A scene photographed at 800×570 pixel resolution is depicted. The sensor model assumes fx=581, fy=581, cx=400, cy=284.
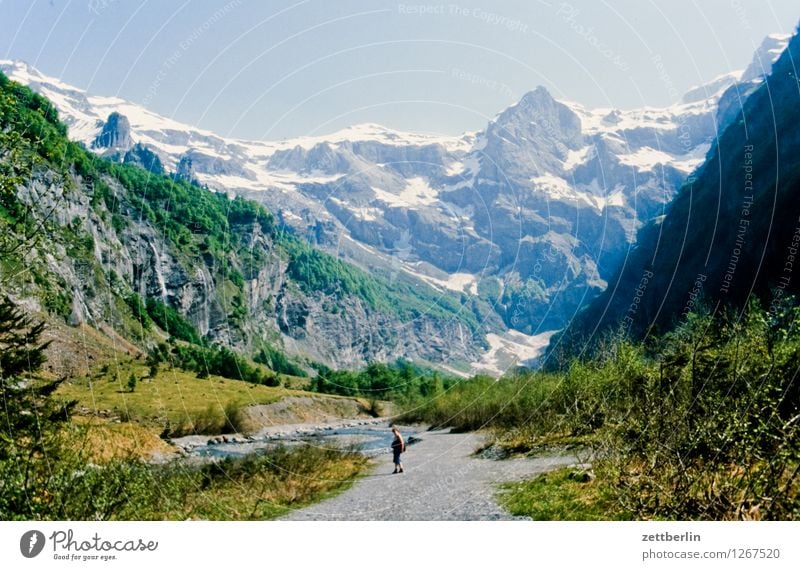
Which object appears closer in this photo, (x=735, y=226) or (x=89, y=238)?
(x=89, y=238)

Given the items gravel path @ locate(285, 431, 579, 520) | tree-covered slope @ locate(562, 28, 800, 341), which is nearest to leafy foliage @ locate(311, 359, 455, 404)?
tree-covered slope @ locate(562, 28, 800, 341)

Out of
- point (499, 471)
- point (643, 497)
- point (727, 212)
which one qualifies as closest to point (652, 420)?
point (643, 497)

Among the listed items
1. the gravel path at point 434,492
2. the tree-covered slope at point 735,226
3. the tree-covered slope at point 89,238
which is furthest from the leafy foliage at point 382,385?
the gravel path at point 434,492

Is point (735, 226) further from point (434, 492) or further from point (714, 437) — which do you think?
point (714, 437)

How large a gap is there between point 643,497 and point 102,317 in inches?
4797

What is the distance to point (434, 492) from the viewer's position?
24109 millimetres

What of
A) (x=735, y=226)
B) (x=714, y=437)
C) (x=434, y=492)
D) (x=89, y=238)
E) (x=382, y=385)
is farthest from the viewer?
(x=382, y=385)
